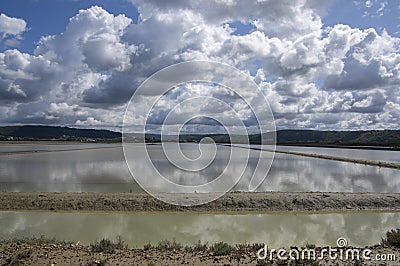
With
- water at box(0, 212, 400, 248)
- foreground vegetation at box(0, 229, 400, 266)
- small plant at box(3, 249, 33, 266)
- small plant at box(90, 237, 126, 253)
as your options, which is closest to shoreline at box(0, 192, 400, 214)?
water at box(0, 212, 400, 248)

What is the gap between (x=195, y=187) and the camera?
22609 mm

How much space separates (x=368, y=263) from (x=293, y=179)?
18528 mm

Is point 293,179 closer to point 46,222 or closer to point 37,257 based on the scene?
point 46,222

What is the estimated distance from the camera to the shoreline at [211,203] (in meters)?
16.9

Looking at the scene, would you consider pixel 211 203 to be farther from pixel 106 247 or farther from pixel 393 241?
pixel 393 241

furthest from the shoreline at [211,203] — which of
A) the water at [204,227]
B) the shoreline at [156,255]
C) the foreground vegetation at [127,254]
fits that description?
the shoreline at [156,255]

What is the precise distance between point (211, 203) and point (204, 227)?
379cm

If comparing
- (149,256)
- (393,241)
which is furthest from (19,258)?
(393,241)

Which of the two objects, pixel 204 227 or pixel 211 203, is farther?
pixel 211 203

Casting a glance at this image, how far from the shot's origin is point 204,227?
45.8 ft

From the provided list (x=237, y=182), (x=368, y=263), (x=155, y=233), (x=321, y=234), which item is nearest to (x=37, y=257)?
(x=155, y=233)

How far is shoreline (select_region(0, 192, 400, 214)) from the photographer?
16.9 m

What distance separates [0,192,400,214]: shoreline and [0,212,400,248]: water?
77 centimetres

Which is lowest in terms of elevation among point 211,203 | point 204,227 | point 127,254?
point 204,227
